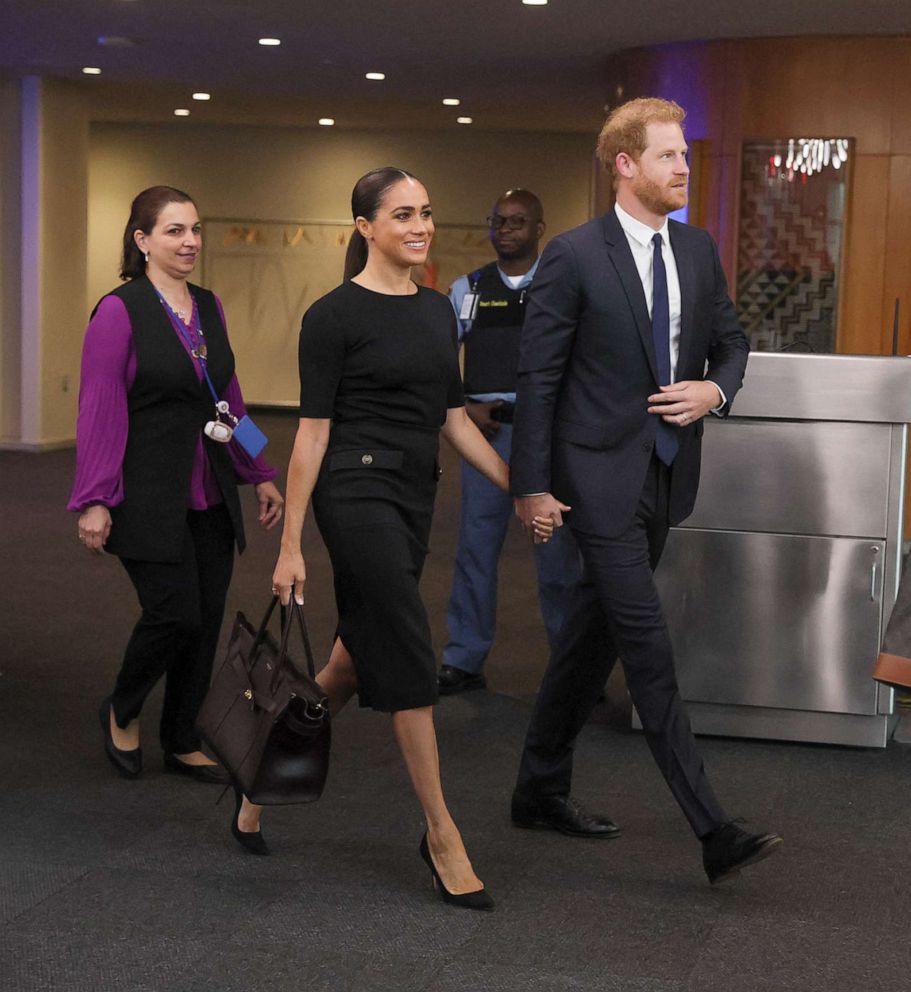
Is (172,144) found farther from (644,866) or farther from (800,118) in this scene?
(644,866)

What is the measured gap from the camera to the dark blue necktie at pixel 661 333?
3.53m

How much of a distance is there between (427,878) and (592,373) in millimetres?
1218

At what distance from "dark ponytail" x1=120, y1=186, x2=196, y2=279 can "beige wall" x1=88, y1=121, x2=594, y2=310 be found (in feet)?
43.9

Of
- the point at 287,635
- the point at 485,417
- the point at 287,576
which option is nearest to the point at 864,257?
the point at 485,417

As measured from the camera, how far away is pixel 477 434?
11.8 feet

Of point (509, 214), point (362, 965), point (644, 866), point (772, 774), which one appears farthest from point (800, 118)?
point (362, 965)

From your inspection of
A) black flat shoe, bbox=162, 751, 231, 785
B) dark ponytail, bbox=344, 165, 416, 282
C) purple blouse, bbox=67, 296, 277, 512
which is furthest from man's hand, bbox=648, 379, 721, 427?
black flat shoe, bbox=162, 751, 231, 785

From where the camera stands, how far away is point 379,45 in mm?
11211

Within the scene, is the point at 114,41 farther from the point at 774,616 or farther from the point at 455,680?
the point at 774,616

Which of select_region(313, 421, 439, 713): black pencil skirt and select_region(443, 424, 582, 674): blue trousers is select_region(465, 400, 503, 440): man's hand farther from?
select_region(313, 421, 439, 713): black pencil skirt

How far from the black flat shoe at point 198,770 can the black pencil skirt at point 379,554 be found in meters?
1.03

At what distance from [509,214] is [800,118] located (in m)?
5.58

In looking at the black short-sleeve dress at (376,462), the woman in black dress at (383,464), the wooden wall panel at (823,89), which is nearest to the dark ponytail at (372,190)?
the woman in black dress at (383,464)

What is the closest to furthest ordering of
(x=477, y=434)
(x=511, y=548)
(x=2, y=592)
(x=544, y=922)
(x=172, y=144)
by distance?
(x=544, y=922), (x=477, y=434), (x=2, y=592), (x=511, y=548), (x=172, y=144)
